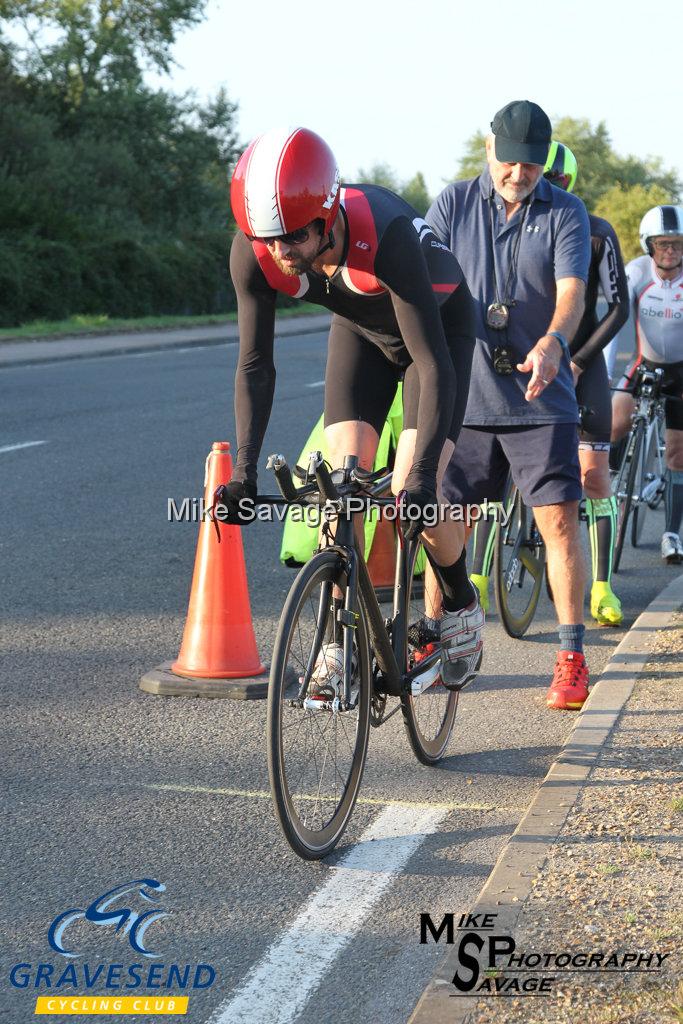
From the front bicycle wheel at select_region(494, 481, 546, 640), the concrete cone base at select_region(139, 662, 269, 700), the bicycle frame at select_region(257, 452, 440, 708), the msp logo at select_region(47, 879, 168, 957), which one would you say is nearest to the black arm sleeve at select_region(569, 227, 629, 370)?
the front bicycle wheel at select_region(494, 481, 546, 640)

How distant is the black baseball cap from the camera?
5211mm

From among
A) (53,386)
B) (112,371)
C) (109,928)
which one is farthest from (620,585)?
(112,371)

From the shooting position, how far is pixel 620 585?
7742mm

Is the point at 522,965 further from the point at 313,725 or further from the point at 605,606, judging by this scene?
the point at 605,606

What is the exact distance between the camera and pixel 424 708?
4.72 metres

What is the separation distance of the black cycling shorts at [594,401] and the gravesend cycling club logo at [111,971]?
3853mm

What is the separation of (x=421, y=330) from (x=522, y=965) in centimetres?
179

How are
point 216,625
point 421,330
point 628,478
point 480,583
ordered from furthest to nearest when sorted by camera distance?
1. point 628,478
2. point 480,583
3. point 216,625
4. point 421,330

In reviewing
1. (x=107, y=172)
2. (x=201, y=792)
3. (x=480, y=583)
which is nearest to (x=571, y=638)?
(x=480, y=583)

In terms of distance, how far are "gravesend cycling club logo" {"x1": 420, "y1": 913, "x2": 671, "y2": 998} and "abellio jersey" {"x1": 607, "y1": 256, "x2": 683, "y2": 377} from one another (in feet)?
16.5

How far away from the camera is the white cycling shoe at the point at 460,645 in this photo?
186 inches

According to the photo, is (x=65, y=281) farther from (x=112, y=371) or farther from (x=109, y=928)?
(x=109, y=928)

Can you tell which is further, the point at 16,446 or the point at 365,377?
the point at 16,446

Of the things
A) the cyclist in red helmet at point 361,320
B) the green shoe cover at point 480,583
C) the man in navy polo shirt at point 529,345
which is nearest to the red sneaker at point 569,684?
the man in navy polo shirt at point 529,345
